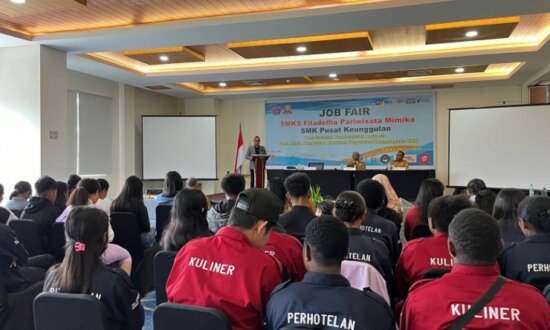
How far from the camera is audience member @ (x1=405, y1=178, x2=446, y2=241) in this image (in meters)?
3.44

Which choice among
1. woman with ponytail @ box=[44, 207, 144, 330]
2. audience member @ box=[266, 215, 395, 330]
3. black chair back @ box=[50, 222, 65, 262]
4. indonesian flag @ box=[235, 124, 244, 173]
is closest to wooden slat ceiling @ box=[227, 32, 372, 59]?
indonesian flag @ box=[235, 124, 244, 173]

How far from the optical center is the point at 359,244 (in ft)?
6.64

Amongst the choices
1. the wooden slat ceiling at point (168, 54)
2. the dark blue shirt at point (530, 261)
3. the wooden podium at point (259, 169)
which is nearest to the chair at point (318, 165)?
the wooden podium at point (259, 169)

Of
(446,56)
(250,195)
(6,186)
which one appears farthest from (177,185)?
(446,56)

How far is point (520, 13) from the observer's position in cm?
452

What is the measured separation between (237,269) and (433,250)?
1.14 metres

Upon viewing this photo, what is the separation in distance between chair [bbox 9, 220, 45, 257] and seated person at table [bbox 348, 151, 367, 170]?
692 centimetres

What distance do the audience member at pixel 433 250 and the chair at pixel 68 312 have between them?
1.48 metres

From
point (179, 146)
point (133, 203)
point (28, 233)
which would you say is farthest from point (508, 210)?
point (179, 146)

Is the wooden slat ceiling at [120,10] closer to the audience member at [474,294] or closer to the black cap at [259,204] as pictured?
the black cap at [259,204]

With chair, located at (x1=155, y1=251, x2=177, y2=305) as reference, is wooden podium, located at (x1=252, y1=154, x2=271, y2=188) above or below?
above

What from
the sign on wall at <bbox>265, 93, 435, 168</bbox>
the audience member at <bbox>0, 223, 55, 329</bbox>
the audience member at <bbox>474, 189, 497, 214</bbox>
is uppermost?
the sign on wall at <bbox>265, 93, 435, 168</bbox>

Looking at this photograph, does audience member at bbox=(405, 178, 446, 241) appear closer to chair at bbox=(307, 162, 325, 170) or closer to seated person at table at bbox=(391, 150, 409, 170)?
seated person at table at bbox=(391, 150, 409, 170)

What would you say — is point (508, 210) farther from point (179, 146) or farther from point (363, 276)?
point (179, 146)
